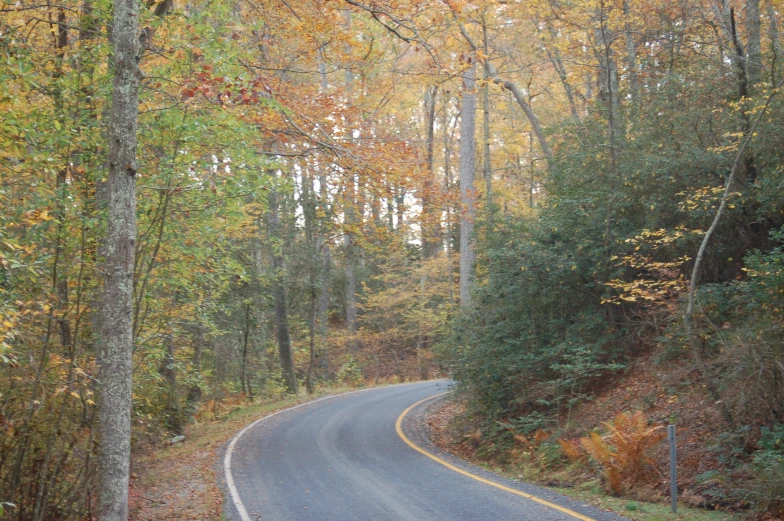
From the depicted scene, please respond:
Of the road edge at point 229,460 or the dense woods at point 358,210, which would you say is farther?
the road edge at point 229,460

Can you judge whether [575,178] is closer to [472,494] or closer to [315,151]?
[315,151]

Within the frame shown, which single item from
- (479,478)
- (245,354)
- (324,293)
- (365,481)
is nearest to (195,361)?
(245,354)

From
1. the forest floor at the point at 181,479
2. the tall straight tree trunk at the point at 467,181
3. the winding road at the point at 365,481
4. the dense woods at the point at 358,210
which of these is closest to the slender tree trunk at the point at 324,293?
the dense woods at the point at 358,210

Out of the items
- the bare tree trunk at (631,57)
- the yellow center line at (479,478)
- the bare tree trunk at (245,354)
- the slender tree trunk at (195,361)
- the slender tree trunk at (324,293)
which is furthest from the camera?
the slender tree trunk at (324,293)

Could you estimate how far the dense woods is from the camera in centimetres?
767

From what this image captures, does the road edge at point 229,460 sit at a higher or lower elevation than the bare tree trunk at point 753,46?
lower

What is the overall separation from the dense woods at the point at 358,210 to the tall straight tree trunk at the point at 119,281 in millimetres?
27

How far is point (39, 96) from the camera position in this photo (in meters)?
10.8

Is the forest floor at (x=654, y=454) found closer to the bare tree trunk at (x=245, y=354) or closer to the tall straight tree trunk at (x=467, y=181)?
→ the tall straight tree trunk at (x=467, y=181)

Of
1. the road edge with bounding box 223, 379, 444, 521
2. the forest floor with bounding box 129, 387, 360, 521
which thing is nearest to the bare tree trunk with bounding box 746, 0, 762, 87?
the road edge with bounding box 223, 379, 444, 521

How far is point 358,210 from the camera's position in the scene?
14.2 metres

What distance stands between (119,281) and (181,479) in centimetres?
578

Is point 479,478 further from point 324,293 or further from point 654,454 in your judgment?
point 324,293

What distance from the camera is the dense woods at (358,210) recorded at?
7672 mm
